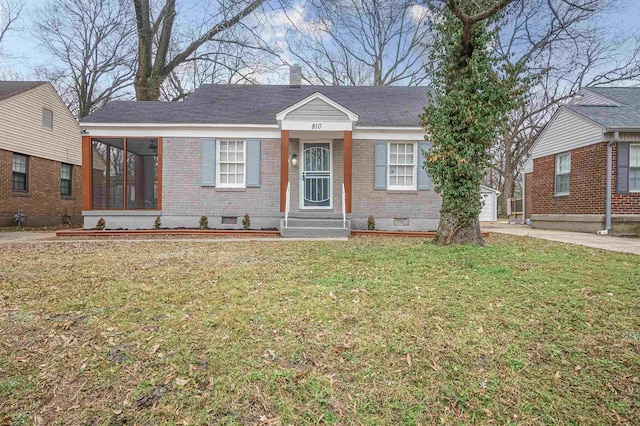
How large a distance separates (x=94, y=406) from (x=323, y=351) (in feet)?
4.67

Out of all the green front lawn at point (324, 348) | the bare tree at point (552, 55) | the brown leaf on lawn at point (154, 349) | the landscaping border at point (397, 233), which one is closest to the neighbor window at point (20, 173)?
the green front lawn at point (324, 348)

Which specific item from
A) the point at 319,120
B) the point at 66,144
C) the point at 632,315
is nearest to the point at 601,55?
the point at 319,120

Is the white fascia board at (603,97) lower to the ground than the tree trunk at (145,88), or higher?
lower

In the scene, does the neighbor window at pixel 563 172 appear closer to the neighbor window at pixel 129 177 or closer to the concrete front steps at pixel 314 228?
the concrete front steps at pixel 314 228

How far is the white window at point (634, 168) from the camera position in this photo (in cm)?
995

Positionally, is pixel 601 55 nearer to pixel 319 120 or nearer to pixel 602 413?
pixel 319 120

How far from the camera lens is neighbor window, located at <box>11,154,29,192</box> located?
12867mm

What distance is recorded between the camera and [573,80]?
1992cm

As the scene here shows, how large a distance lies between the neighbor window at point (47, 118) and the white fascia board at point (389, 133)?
13.5 meters

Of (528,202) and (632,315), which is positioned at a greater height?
(528,202)

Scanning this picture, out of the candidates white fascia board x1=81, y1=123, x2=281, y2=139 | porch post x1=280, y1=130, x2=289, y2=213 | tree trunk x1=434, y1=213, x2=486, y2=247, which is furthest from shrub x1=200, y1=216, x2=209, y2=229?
tree trunk x1=434, y1=213, x2=486, y2=247

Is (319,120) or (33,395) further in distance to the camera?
(319,120)

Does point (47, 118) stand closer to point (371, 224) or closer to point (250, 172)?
point (250, 172)

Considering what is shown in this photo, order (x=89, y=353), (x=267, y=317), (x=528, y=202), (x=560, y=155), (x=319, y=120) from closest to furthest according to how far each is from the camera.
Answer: (x=89, y=353) < (x=267, y=317) < (x=319, y=120) < (x=560, y=155) < (x=528, y=202)
